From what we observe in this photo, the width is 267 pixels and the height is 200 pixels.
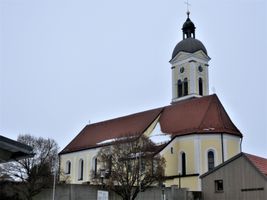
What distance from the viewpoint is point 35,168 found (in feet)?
119

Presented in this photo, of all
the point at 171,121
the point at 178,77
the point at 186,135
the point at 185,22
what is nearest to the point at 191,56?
the point at 178,77

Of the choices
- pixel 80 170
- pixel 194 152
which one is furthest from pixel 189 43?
pixel 80 170

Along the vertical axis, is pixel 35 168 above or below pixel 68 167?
below

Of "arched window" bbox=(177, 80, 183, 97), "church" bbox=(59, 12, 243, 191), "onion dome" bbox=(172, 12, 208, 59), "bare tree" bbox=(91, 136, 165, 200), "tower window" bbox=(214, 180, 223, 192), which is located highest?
"onion dome" bbox=(172, 12, 208, 59)

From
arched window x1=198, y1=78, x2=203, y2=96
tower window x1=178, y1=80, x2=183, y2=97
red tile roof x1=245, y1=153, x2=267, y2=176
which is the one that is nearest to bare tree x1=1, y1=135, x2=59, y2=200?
red tile roof x1=245, y1=153, x2=267, y2=176

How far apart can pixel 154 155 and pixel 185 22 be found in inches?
1254

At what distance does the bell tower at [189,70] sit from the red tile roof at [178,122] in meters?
6.96

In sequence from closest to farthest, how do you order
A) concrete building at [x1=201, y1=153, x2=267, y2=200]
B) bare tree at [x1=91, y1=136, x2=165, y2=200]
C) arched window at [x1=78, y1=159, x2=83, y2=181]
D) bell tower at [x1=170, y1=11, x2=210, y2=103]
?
concrete building at [x1=201, y1=153, x2=267, y2=200] → bare tree at [x1=91, y1=136, x2=165, y2=200] → arched window at [x1=78, y1=159, x2=83, y2=181] → bell tower at [x1=170, y1=11, x2=210, y2=103]

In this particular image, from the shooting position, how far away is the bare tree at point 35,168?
111 feet

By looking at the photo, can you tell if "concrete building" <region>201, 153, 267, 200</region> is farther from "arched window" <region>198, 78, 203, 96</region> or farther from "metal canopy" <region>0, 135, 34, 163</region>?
"metal canopy" <region>0, 135, 34, 163</region>

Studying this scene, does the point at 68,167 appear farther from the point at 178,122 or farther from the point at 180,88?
the point at 178,122

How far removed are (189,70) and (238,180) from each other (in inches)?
1072

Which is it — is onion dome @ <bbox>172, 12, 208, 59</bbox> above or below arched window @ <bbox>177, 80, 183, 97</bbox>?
above

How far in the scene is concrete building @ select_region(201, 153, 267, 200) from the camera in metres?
29.4
